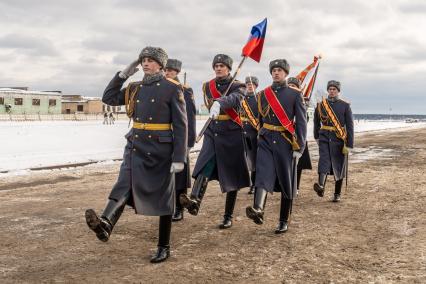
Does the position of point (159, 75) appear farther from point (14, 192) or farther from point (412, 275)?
point (14, 192)

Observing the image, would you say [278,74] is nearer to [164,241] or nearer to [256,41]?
[256,41]

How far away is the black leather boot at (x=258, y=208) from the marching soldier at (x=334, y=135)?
2708 mm

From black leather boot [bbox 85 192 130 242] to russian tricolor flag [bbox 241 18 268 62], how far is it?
2992 mm

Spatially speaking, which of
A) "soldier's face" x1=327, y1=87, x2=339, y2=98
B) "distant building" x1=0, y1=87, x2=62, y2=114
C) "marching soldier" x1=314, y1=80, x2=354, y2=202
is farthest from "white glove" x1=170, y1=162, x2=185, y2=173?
"distant building" x1=0, y1=87, x2=62, y2=114

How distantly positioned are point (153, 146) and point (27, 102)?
62409 mm

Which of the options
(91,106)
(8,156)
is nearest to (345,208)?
(8,156)

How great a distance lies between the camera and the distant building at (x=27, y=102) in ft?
195

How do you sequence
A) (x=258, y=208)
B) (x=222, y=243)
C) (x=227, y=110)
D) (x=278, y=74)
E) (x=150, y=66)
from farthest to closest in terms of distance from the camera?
(x=227, y=110) → (x=278, y=74) → (x=258, y=208) → (x=222, y=243) → (x=150, y=66)

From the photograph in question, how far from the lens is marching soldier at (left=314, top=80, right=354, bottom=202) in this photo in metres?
8.12

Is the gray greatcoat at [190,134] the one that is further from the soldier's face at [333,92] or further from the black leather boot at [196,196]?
the soldier's face at [333,92]

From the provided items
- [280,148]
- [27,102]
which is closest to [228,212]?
[280,148]

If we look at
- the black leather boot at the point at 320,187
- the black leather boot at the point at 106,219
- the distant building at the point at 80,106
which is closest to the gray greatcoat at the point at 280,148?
the black leather boot at the point at 106,219

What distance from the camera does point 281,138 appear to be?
5859mm

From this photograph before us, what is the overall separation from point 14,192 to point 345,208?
17.8 feet
